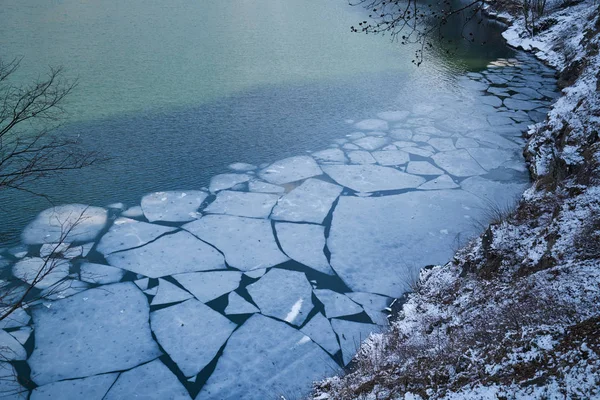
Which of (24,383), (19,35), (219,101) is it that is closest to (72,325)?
(24,383)

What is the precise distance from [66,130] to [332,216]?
403 cm

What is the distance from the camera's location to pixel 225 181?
564 centimetres

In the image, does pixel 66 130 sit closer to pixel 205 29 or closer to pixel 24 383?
pixel 24 383

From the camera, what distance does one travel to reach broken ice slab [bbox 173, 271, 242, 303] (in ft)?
13.0

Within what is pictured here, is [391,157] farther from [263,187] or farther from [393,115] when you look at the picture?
[263,187]

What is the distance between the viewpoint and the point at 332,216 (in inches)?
199

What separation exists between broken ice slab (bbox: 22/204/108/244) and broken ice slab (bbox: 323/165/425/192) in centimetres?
263

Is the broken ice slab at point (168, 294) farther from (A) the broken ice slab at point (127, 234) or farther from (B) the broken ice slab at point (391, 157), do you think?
(B) the broken ice slab at point (391, 157)

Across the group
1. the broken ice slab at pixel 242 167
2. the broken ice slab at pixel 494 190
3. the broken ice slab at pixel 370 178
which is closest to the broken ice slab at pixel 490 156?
the broken ice slab at pixel 494 190

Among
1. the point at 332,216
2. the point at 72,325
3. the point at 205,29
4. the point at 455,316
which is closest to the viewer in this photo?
the point at 455,316

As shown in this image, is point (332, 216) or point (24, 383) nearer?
point (24, 383)

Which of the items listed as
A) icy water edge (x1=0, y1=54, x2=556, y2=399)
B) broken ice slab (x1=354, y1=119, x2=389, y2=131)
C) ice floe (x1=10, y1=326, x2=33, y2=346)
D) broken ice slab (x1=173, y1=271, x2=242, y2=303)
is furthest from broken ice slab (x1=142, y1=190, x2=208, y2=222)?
broken ice slab (x1=354, y1=119, x2=389, y2=131)

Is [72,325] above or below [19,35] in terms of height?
below

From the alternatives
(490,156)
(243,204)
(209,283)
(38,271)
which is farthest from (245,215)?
(490,156)
